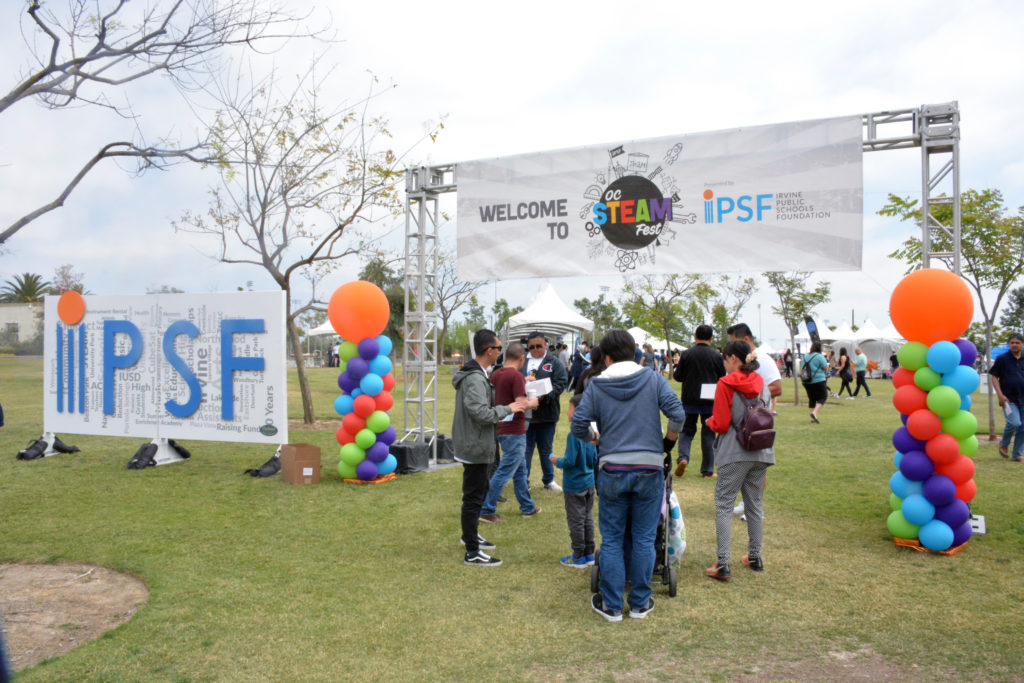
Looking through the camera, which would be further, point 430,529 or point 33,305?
point 33,305

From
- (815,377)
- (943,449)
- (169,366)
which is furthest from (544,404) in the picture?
(815,377)

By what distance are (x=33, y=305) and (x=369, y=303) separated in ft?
87.6

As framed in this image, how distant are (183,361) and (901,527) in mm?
8506

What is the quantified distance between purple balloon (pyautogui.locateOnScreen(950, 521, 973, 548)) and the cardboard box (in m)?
6.58

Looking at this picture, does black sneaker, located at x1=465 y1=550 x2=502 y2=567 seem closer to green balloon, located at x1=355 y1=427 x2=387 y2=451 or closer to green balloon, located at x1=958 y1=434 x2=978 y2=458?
green balloon, located at x1=355 y1=427 x2=387 y2=451

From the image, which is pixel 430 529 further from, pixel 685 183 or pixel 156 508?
pixel 685 183

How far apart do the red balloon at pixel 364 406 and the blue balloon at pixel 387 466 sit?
0.62 m

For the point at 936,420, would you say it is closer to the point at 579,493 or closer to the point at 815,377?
the point at 579,493

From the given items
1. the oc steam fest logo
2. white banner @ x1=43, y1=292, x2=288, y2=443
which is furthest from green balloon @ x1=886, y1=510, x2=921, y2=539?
white banner @ x1=43, y1=292, x2=288, y2=443

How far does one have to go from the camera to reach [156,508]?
7207mm

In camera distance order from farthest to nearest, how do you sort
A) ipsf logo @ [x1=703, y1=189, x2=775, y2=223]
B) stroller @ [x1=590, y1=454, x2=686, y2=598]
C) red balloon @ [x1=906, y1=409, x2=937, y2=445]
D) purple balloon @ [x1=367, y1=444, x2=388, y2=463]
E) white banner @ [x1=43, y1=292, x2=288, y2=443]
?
white banner @ [x1=43, y1=292, x2=288, y2=443], purple balloon @ [x1=367, y1=444, x2=388, y2=463], ipsf logo @ [x1=703, y1=189, x2=775, y2=223], red balloon @ [x1=906, y1=409, x2=937, y2=445], stroller @ [x1=590, y1=454, x2=686, y2=598]

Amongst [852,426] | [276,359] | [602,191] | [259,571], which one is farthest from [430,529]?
[852,426]

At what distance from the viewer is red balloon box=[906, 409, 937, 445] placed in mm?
→ 5500

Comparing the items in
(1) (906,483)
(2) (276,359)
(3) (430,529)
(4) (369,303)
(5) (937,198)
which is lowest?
(3) (430,529)
